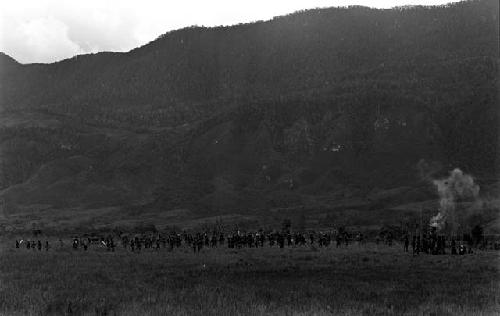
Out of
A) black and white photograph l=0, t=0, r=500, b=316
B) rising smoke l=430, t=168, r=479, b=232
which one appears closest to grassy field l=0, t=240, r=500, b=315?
black and white photograph l=0, t=0, r=500, b=316

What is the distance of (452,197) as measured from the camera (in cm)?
10869

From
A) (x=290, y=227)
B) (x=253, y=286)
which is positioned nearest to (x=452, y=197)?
(x=290, y=227)

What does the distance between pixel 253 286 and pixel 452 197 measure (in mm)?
90629

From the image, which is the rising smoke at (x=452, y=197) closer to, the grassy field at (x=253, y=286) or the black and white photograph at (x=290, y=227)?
the black and white photograph at (x=290, y=227)

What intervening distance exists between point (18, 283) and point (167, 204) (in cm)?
13840

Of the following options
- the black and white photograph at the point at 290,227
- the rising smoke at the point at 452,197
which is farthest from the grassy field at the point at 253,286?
the rising smoke at the point at 452,197

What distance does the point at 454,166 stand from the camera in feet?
546

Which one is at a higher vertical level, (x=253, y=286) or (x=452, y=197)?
(x=452, y=197)

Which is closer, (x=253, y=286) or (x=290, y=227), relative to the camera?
(x=253, y=286)

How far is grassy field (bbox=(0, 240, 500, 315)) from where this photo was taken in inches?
761

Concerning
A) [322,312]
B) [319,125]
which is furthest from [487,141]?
[322,312]

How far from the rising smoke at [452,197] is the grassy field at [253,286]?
35787mm

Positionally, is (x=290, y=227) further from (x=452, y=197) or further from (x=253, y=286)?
(x=253, y=286)

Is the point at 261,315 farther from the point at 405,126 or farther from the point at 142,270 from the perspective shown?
the point at 405,126
